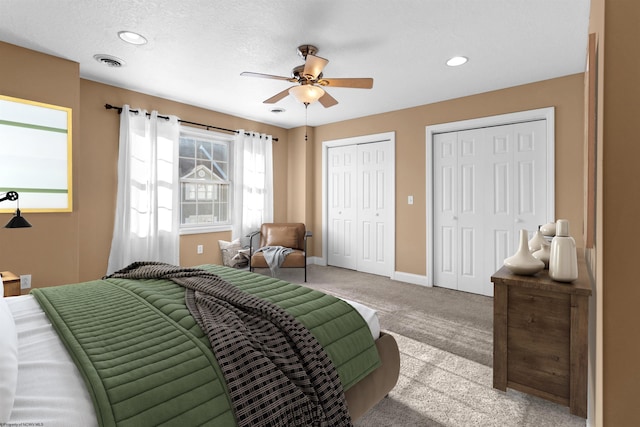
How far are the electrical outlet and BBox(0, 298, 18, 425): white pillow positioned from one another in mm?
2409

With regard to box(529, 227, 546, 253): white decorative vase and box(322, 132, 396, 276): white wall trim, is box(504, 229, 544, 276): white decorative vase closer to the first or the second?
box(529, 227, 546, 253): white decorative vase

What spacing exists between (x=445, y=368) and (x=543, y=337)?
72 cm

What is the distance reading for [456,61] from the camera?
327cm

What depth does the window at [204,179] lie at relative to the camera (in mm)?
4836

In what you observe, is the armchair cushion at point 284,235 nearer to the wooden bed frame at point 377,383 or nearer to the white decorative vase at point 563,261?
the wooden bed frame at point 377,383

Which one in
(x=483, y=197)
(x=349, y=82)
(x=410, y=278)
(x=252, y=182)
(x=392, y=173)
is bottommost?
(x=410, y=278)

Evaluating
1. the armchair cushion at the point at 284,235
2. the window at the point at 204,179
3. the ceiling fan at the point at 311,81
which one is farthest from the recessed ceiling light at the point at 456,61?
the window at the point at 204,179

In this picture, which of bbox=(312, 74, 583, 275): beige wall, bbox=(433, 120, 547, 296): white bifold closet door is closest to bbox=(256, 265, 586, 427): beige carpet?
bbox=(433, 120, 547, 296): white bifold closet door

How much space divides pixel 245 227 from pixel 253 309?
4001 millimetres

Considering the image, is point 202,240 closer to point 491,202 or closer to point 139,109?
point 139,109

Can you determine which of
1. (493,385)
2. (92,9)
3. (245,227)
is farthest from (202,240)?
(493,385)

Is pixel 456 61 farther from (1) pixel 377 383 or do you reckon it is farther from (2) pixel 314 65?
(1) pixel 377 383

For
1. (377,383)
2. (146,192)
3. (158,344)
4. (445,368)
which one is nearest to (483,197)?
(445,368)

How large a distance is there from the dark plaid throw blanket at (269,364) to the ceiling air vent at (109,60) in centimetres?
279
